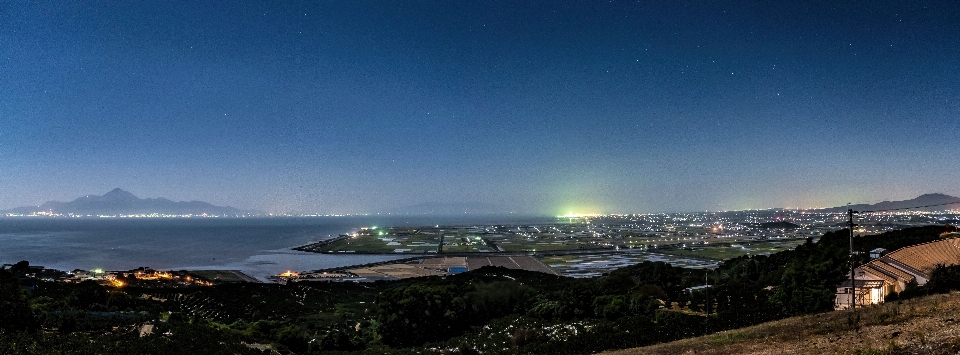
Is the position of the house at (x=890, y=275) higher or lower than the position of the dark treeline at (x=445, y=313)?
higher

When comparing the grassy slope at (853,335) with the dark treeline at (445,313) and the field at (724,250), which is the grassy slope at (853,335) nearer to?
the dark treeline at (445,313)

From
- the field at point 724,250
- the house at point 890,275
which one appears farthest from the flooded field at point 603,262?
the house at point 890,275

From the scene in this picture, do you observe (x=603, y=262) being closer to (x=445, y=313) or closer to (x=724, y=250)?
(x=724, y=250)

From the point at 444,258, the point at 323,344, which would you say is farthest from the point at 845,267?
the point at 444,258

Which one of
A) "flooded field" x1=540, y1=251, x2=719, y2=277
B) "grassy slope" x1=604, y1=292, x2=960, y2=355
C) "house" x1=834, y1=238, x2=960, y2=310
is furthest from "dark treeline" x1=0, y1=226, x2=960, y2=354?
"flooded field" x1=540, y1=251, x2=719, y2=277

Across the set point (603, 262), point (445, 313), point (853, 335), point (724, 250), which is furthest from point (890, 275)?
point (724, 250)

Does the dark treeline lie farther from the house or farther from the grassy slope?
the grassy slope
